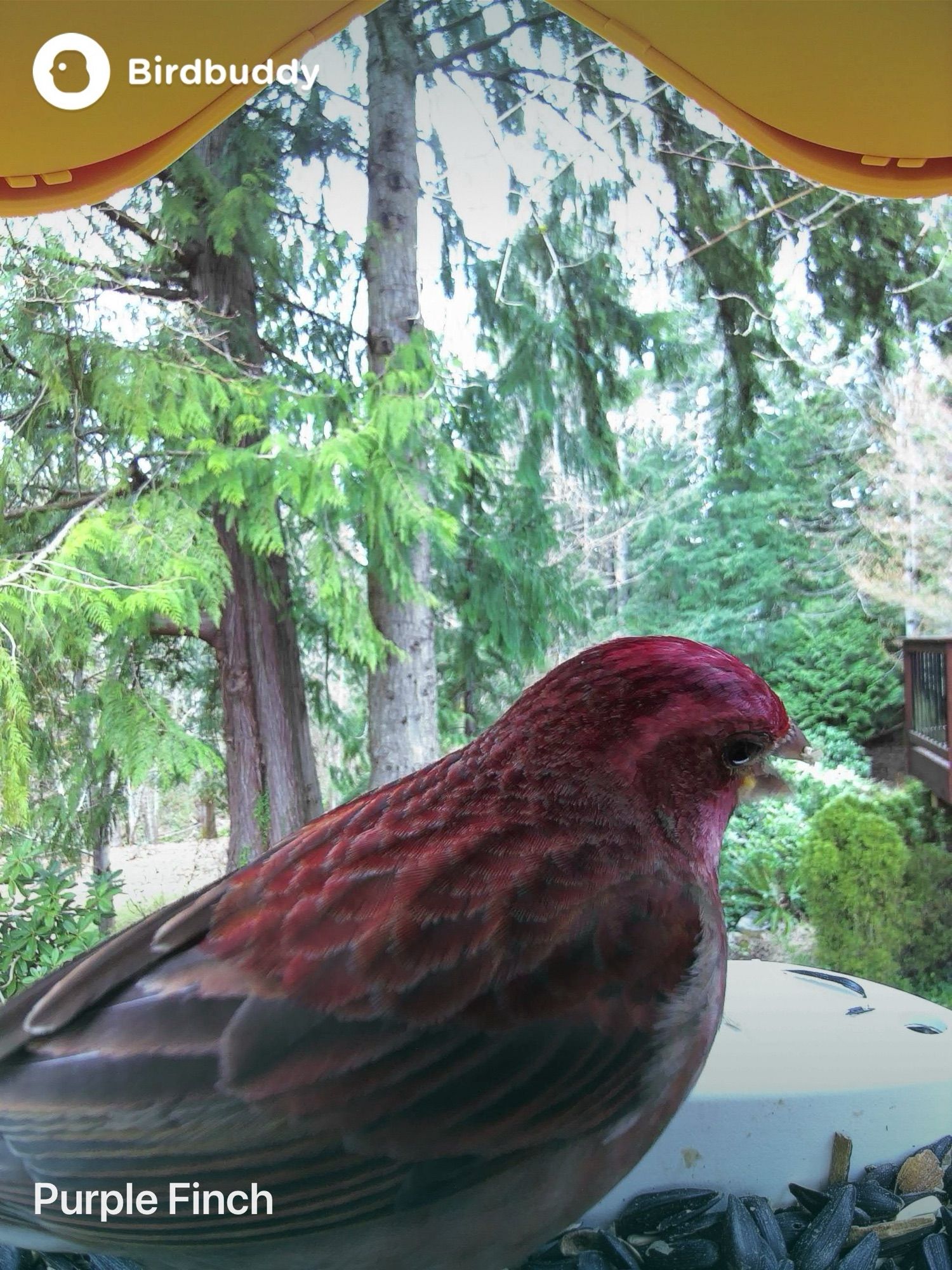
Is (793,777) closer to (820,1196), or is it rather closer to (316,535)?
(820,1196)

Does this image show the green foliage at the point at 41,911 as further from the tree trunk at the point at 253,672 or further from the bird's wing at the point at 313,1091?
the bird's wing at the point at 313,1091

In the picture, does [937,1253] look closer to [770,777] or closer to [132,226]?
[770,777]

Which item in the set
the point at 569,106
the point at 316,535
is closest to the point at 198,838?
the point at 316,535

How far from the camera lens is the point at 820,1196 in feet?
2.58

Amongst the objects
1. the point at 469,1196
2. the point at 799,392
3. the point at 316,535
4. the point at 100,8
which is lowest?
the point at 469,1196

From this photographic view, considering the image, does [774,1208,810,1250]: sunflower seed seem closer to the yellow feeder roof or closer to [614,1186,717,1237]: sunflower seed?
[614,1186,717,1237]: sunflower seed

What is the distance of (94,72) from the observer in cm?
84

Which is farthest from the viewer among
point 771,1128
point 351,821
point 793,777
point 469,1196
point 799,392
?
point 799,392

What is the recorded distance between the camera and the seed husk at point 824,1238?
75 cm

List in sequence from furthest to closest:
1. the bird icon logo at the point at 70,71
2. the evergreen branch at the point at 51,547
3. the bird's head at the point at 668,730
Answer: the evergreen branch at the point at 51,547 < the bird icon logo at the point at 70,71 < the bird's head at the point at 668,730

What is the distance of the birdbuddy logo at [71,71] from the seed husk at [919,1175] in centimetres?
129

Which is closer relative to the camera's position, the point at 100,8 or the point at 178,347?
the point at 100,8

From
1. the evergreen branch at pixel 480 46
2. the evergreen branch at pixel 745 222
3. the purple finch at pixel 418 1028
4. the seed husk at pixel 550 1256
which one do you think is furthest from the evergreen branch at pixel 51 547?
the seed husk at pixel 550 1256

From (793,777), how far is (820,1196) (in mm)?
395
